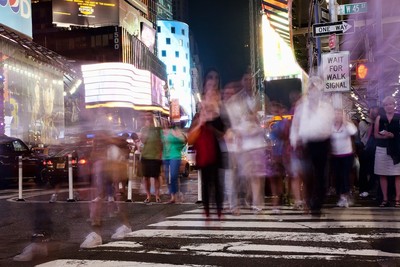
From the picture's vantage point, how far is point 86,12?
5731cm

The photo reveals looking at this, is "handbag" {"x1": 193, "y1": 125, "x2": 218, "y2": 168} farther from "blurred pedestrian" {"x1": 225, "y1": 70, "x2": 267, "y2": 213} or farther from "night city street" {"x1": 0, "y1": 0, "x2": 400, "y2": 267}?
"blurred pedestrian" {"x1": 225, "y1": 70, "x2": 267, "y2": 213}

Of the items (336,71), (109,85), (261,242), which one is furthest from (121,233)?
(109,85)

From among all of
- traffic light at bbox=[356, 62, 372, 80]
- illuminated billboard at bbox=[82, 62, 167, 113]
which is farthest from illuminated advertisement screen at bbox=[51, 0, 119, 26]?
traffic light at bbox=[356, 62, 372, 80]

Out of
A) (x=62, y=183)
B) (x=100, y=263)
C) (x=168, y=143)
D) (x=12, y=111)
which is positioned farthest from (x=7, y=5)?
(x=100, y=263)

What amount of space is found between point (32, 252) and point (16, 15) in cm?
2543

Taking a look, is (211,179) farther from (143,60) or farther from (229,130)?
(143,60)

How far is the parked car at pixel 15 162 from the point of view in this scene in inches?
679

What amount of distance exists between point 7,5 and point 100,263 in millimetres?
25681

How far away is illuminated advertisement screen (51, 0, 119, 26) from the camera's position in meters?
55.9

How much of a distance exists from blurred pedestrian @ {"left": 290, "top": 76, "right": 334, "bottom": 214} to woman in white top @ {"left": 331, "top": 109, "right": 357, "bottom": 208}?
2.35m

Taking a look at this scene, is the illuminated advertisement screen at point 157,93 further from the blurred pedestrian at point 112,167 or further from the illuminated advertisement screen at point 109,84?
the blurred pedestrian at point 112,167

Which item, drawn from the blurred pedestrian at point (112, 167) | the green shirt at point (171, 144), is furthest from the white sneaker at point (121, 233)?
the green shirt at point (171, 144)

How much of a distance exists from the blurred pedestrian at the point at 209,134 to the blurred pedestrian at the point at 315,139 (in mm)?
1794

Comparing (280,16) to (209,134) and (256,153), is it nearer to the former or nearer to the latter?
(256,153)
